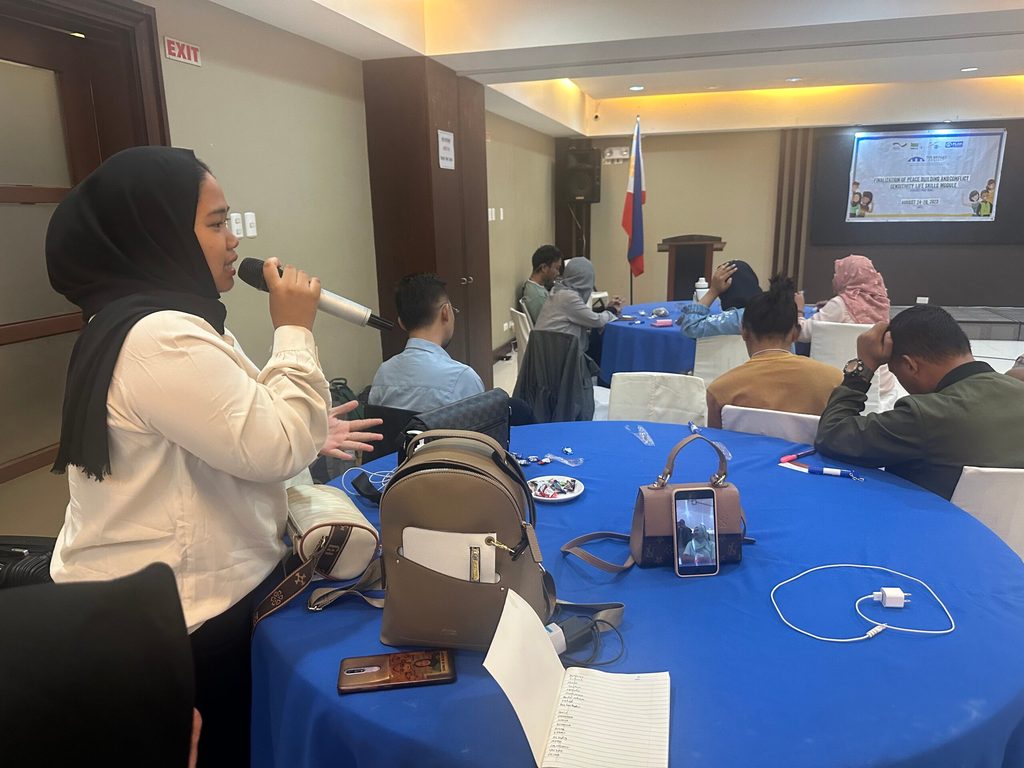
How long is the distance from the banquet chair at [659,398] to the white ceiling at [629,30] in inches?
85.2

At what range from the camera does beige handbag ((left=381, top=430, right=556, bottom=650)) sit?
1.02 m

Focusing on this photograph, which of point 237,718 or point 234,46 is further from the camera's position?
point 234,46

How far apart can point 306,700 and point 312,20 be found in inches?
127

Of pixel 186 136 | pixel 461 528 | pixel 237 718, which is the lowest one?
pixel 237 718

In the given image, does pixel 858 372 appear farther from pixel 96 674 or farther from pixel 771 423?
pixel 96 674

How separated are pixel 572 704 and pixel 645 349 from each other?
3.44 metres

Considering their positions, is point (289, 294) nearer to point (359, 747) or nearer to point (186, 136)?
point (359, 747)

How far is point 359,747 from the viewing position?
37.9 inches

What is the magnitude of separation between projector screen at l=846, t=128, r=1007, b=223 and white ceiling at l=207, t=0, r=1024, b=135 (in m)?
3.34

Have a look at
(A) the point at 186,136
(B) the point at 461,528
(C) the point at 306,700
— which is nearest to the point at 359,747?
(C) the point at 306,700

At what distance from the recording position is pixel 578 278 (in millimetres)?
4477

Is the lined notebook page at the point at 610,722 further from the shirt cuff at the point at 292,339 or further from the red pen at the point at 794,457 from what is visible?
the red pen at the point at 794,457

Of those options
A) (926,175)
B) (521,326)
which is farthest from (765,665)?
(926,175)

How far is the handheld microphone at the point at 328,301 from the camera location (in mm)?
1292
